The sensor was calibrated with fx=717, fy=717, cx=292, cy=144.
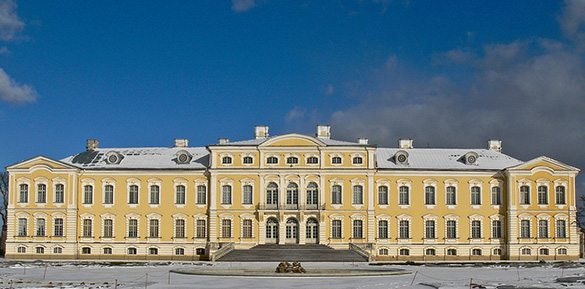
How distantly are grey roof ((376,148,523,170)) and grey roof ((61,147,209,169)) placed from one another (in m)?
13.8

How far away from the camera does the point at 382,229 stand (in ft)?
173

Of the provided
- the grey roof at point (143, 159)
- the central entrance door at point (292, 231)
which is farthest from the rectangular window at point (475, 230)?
the grey roof at point (143, 159)

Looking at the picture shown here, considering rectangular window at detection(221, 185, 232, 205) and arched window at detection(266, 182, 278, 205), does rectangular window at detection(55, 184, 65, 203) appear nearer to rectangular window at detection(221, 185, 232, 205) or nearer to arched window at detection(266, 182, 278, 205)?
rectangular window at detection(221, 185, 232, 205)

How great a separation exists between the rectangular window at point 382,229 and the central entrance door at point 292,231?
20.1 feet

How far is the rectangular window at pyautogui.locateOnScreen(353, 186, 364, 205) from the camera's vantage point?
52406 mm

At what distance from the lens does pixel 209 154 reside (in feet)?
Answer: 179

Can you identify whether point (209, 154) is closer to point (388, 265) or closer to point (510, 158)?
point (388, 265)

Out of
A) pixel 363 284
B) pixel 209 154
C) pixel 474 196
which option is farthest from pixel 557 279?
pixel 209 154

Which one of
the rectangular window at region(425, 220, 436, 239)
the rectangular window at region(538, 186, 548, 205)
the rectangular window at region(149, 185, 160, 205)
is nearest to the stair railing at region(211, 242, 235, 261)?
the rectangular window at region(149, 185, 160, 205)

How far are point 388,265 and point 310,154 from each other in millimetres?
12203

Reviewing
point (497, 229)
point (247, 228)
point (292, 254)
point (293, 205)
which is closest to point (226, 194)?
point (247, 228)

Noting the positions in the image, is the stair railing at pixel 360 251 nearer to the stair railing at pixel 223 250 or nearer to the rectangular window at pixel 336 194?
the rectangular window at pixel 336 194

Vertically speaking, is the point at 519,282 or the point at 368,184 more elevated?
the point at 368,184

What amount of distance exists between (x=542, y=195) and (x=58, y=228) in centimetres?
3575
